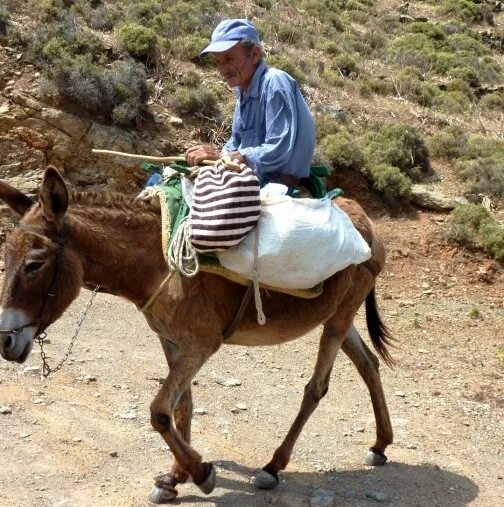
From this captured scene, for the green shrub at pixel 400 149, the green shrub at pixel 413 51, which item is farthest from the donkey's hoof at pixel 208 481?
the green shrub at pixel 413 51

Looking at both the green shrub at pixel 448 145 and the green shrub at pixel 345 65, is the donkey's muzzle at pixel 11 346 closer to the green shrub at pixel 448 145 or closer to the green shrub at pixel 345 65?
the green shrub at pixel 448 145

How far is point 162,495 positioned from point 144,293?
4.18 feet

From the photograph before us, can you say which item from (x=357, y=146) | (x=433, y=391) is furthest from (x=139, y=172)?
(x=433, y=391)

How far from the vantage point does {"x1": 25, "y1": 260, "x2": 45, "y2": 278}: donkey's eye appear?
365cm

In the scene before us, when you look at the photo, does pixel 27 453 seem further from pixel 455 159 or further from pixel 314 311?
pixel 455 159

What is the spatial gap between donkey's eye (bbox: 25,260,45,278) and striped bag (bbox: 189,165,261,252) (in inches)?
32.2

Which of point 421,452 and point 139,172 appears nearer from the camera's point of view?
point 421,452

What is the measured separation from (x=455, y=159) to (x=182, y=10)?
7.46 meters

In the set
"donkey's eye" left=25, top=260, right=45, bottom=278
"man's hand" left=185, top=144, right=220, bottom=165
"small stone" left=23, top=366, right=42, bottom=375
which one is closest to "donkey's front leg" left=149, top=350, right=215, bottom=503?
"donkey's eye" left=25, top=260, right=45, bottom=278

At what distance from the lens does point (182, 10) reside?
17.5 meters

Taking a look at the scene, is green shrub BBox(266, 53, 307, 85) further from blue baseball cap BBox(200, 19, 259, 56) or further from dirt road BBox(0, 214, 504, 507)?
blue baseball cap BBox(200, 19, 259, 56)

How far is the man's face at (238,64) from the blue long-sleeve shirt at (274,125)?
0.05m

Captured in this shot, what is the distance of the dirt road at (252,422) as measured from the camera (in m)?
4.71

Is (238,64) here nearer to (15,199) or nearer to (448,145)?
(15,199)
